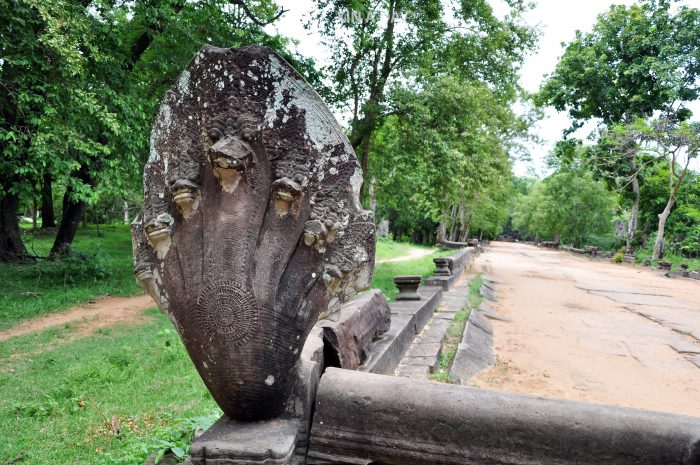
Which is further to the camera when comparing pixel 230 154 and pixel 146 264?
pixel 146 264

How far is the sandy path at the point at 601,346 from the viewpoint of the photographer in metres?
3.68

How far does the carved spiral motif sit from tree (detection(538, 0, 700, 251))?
18.7 m

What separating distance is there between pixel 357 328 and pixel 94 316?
546 cm

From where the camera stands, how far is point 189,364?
4125 mm

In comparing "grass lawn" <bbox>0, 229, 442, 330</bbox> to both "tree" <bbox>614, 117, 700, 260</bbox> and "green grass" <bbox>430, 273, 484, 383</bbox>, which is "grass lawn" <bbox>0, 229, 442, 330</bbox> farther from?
"tree" <bbox>614, 117, 700, 260</bbox>

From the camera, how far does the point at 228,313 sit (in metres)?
1.34

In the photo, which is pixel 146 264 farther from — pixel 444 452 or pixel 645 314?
pixel 645 314

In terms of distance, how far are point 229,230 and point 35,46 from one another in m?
5.97

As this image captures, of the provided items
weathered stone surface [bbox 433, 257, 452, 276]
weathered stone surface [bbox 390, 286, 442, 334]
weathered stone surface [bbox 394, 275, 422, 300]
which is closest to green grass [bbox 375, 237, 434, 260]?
weathered stone surface [bbox 433, 257, 452, 276]

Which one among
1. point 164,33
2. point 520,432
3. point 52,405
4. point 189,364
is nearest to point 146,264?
point 520,432

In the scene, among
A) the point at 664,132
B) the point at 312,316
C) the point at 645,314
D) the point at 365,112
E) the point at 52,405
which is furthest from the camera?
the point at 664,132

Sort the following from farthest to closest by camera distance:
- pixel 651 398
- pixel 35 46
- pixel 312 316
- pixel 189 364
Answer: pixel 35 46 → pixel 189 364 → pixel 651 398 → pixel 312 316

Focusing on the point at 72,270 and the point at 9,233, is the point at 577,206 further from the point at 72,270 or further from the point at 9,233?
the point at 9,233

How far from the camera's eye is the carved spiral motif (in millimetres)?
1330
